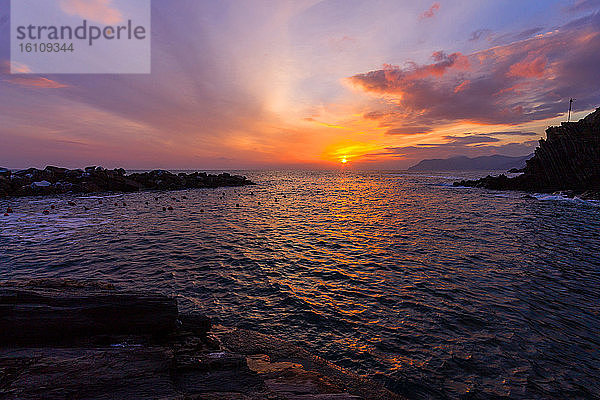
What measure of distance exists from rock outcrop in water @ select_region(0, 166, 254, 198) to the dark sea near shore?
96.5 feet

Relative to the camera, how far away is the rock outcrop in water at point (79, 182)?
46.3 m

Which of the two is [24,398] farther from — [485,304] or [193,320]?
[485,304]

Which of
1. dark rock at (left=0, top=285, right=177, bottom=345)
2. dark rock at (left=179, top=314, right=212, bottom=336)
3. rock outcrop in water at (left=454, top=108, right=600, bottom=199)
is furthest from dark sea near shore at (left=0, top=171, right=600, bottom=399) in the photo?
rock outcrop in water at (left=454, top=108, right=600, bottom=199)

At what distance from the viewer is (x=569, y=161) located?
55500 millimetres

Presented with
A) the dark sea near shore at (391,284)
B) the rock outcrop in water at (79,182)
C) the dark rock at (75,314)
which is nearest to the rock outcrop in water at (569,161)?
the dark sea near shore at (391,284)

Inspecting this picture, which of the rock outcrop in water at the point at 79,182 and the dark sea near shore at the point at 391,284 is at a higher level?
the rock outcrop in water at the point at 79,182

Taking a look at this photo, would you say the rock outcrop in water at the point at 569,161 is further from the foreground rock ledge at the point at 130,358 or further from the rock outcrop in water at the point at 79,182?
the rock outcrop in water at the point at 79,182

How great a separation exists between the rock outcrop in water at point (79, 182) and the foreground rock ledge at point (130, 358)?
5823cm

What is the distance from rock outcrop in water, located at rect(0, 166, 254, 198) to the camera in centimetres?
4631

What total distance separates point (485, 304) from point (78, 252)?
23.4 m

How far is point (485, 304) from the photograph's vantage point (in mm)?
10469

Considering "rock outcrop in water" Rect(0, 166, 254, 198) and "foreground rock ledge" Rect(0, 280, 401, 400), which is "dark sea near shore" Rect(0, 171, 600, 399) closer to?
"foreground rock ledge" Rect(0, 280, 401, 400)

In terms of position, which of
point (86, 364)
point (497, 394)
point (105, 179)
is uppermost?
point (105, 179)

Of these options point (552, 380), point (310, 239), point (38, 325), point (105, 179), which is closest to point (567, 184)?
point (310, 239)
